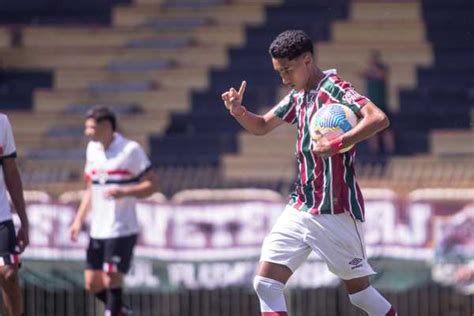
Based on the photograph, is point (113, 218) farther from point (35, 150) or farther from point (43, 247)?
point (35, 150)

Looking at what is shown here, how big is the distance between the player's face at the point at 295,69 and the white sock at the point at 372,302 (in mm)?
1268

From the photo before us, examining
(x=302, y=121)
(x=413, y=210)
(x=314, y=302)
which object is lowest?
(x=314, y=302)

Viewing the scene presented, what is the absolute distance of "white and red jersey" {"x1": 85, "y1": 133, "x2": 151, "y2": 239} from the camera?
37.3 feet

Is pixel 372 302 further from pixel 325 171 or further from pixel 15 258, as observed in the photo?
pixel 15 258

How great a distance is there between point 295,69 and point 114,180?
3.78m

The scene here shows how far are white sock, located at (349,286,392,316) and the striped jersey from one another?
1.49 ft

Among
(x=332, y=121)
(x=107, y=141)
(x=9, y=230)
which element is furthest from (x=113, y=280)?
(x=332, y=121)

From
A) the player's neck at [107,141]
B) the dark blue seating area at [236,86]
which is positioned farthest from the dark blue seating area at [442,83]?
the player's neck at [107,141]

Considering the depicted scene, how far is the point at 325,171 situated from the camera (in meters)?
7.98

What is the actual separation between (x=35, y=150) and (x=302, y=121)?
10257mm

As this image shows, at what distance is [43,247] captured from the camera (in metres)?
12.9

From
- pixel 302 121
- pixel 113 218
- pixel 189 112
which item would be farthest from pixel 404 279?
pixel 189 112

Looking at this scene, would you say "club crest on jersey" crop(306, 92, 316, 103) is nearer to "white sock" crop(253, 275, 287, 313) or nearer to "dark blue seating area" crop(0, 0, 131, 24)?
"white sock" crop(253, 275, 287, 313)

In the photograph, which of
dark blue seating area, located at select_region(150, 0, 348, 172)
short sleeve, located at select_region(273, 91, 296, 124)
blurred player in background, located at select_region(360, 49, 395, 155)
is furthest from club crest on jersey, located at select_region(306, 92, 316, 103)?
blurred player in background, located at select_region(360, 49, 395, 155)
